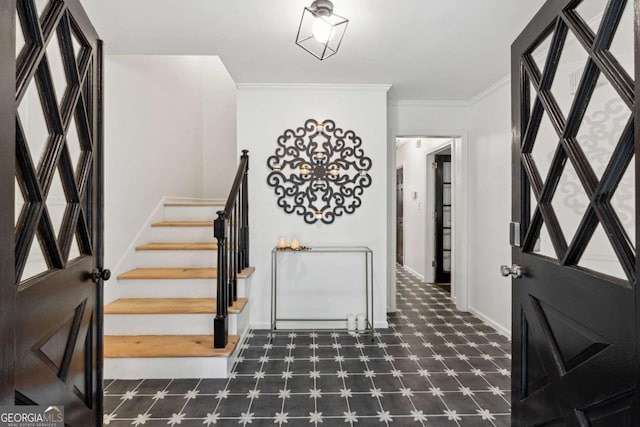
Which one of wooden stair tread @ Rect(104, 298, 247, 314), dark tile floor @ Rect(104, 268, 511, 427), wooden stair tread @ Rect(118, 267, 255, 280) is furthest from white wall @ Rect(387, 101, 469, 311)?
wooden stair tread @ Rect(104, 298, 247, 314)

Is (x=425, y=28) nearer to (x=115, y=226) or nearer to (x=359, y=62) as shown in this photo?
(x=359, y=62)

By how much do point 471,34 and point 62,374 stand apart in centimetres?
296

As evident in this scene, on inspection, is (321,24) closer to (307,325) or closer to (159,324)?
(159,324)

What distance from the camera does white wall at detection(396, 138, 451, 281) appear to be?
17.9 feet

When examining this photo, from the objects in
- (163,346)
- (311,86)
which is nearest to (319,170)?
(311,86)

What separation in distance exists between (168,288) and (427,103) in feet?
Answer: 11.1

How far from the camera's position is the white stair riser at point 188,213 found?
380 centimetres

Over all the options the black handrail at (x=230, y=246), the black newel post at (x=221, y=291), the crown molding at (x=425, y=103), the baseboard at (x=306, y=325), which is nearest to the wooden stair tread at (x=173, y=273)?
the black handrail at (x=230, y=246)

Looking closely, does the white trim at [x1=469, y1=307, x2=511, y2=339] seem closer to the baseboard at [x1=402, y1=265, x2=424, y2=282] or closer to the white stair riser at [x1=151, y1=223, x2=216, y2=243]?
the baseboard at [x1=402, y1=265, x2=424, y2=282]

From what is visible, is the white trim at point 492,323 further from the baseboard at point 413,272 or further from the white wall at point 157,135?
the white wall at point 157,135

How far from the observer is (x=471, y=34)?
2.36 metres

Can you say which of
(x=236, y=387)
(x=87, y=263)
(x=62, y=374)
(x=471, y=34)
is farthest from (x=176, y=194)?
(x=471, y=34)

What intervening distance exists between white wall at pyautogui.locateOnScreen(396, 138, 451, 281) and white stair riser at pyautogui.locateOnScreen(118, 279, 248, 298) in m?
3.57

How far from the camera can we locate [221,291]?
2402 millimetres
